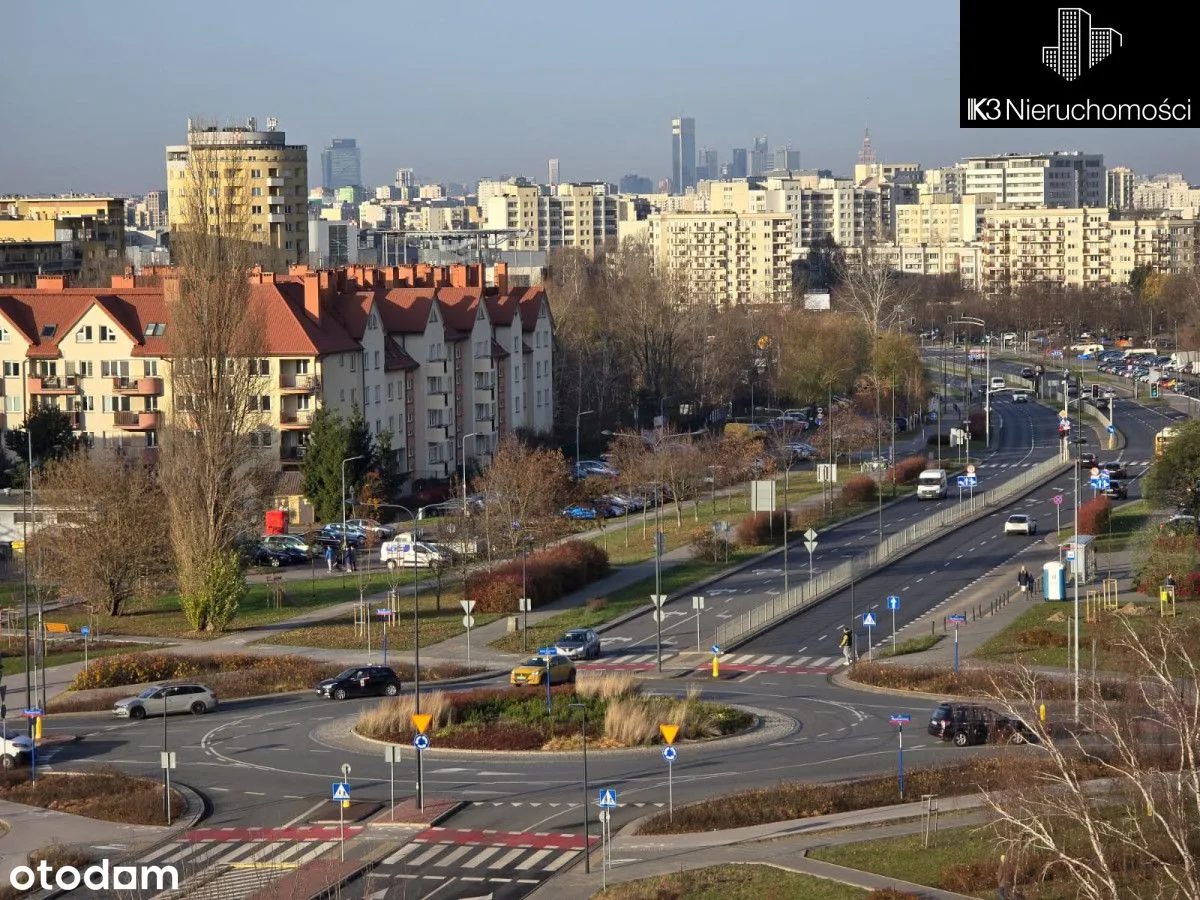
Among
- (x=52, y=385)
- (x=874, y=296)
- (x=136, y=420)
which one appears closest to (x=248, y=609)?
(x=136, y=420)

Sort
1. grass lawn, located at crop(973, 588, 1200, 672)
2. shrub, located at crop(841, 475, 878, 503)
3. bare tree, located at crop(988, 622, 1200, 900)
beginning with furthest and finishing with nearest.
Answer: shrub, located at crop(841, 475, 878, 503)
grass lawn, located at crop(973, 588, 1200, 672)
bare tree, located at crop(988, 622, 1200, 900)

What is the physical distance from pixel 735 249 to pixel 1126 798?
6309 inches

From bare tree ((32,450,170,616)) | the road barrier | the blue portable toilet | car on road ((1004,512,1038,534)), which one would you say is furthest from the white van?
bare tree ((32,450,170,616))

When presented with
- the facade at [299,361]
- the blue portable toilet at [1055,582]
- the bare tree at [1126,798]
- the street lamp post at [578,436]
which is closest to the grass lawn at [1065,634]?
the blue portable toilet at [1055,582]

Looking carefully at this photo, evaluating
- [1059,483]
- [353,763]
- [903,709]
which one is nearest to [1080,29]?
[353,763]

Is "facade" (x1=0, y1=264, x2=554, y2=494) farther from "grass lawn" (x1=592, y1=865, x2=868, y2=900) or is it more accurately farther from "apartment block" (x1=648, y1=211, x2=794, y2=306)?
"apartment block" (x1=648, y1=211, x2=794, y2=306)

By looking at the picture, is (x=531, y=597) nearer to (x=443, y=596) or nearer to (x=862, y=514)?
(x=443, y=596)

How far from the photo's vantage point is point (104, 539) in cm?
5622

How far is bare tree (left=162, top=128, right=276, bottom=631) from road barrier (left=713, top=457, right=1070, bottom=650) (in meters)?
15.0

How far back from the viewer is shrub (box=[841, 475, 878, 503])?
78.1 m

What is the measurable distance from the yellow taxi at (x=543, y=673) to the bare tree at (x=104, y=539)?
17105 mm

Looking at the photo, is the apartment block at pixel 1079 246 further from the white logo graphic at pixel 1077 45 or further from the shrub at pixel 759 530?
the white logo graphic at pixel 1077 45

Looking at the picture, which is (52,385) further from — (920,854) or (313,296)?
(920,854)

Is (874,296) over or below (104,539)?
over
